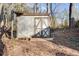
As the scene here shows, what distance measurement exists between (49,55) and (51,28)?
22 centimetres

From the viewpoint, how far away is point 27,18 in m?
1.14

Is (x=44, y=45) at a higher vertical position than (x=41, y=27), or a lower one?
lower

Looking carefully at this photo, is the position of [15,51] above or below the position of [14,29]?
below

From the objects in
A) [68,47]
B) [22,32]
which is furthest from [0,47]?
[68,47]

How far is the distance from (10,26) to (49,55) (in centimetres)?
39

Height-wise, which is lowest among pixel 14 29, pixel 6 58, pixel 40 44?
pixel 6 58

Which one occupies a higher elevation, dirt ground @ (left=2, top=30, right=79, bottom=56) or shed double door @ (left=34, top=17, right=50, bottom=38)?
shed double door @ (left=34, top=17, right=50, bottom=38)

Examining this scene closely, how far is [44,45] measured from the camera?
1167mm

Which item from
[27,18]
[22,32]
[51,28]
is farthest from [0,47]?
[51,28]

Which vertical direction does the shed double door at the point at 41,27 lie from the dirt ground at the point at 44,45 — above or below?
above

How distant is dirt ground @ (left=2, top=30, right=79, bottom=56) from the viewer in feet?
3.81

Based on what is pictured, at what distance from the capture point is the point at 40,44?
1.16 meters

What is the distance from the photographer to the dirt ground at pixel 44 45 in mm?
1160

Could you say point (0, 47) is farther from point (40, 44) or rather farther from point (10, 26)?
point (40, 44)
